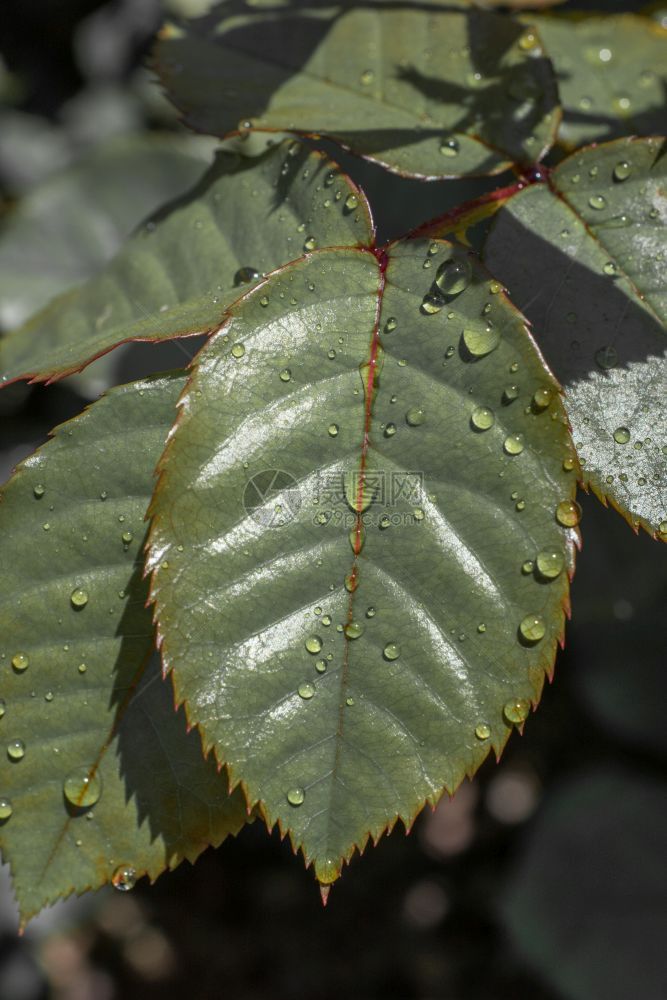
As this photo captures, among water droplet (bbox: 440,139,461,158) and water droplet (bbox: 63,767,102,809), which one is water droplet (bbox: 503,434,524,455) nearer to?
water droplet (bbox: 440,139,461,158)

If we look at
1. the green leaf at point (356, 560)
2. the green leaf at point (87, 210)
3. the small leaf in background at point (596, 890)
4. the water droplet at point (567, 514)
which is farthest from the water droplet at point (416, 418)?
the small leaf in background at point (596, 890)

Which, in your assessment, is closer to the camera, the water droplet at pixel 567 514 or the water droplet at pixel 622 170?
the water droplet at pixel 567 514

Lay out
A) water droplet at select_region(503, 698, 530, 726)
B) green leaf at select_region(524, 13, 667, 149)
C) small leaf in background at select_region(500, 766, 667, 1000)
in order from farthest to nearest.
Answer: small leaf in background at select_region(500, 766, 667, 1000) → green leaf at select_region(524, 13, 667, 149) → water droplet at select_region(503, 698, 530, 726)

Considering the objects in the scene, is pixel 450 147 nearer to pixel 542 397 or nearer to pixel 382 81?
pixel 382 81

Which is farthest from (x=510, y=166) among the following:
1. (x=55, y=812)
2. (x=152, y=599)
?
(x=55, y=812)

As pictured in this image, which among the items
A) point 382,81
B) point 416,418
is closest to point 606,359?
point 416,418

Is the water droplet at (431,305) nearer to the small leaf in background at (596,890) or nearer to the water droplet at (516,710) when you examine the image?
the water droplet at (516,710)

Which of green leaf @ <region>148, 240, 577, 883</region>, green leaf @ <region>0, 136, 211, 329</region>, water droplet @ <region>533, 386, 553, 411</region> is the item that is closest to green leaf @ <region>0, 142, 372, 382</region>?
green leaf @ <region>148, 240, 577, 883</region>

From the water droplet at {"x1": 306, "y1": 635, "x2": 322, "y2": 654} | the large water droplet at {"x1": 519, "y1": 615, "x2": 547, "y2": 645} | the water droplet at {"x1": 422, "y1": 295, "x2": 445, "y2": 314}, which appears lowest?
the water droplet at {"x1": 306, "y1": 635, "x2": 322, "y2": 654}
